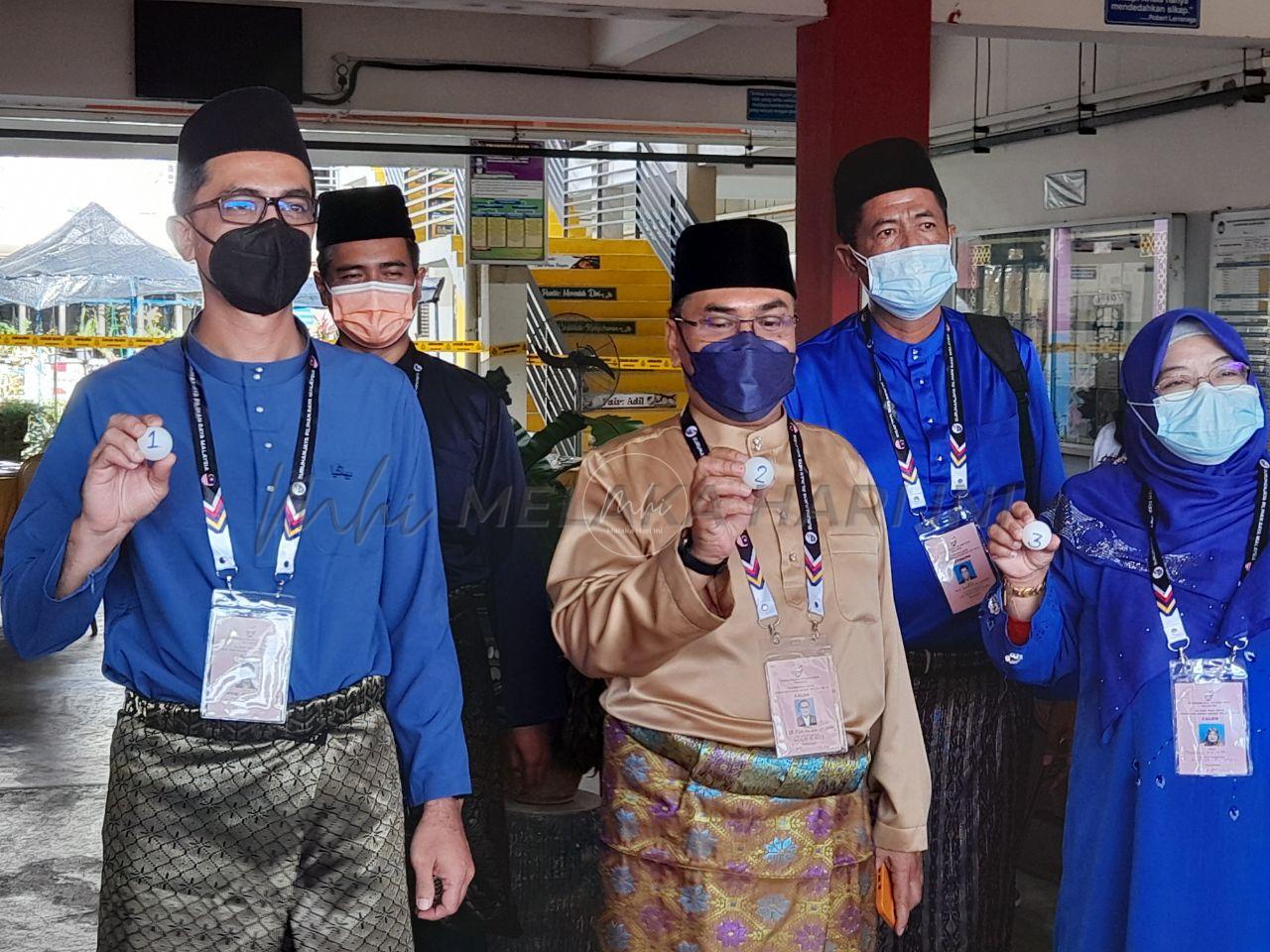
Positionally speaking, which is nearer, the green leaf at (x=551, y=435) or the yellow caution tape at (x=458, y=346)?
the green leaf at (x=551, y=435)

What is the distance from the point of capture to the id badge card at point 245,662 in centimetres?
181

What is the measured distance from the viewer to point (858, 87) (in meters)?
5.07

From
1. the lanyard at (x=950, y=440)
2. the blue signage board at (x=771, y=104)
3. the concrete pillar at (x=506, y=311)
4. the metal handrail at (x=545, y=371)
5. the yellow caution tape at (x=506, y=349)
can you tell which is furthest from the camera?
the metal handrail at (x=545, y=371)

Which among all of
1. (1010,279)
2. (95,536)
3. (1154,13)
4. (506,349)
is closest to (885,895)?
(95,536)

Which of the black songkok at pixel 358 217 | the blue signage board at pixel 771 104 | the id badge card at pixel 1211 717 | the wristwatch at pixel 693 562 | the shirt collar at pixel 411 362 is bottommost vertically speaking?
the id badge card at pixel 1211 717

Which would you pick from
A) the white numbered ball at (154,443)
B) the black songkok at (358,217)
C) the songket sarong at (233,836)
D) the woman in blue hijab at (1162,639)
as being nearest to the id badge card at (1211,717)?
the woman in blue hijab at (1162,639)

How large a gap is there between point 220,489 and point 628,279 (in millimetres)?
13042

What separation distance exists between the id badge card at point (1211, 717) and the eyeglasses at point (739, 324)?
2.61 feet

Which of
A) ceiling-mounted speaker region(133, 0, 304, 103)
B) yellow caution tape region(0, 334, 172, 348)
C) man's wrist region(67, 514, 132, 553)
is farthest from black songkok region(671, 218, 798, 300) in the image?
yellow caution tape region(0, 334, 172, 348)

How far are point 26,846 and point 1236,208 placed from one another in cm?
614

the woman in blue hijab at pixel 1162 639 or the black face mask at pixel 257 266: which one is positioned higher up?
the black face mask at pixel 257 266

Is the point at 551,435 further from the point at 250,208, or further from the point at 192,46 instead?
the point at 192,46

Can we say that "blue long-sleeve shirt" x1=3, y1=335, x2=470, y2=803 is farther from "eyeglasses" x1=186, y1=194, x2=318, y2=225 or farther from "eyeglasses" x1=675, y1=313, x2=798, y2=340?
"eyeglasses" x1=675, y1=313, x2=798, y2=340

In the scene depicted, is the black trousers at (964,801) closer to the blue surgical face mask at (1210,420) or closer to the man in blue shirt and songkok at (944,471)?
the man in blue shirt and songkok at (944,471)
